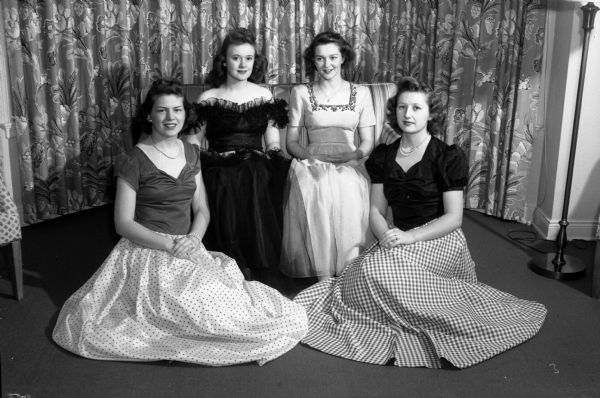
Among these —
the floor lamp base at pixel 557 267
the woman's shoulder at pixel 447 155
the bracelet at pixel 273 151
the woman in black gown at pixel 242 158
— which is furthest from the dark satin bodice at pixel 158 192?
the floor lamp base at pixel 557 267

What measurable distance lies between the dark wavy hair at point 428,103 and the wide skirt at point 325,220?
0.33 m

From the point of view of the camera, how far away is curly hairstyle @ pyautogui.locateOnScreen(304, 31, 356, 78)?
10.7 feet

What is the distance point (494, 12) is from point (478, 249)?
1258 mm

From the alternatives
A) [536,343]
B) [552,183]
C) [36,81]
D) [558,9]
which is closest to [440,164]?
[536,343]

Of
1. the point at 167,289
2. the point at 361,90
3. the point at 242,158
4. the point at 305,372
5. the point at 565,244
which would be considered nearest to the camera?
the point at 305,372

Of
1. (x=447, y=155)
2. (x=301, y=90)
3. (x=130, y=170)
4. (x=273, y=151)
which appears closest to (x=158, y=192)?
(x=130, y=170)

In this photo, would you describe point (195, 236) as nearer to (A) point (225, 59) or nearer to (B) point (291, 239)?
(B) point (291, 239)

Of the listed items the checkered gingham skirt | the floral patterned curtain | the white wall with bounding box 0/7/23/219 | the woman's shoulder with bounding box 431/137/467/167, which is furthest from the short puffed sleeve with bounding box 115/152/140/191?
the floral patterned curtain

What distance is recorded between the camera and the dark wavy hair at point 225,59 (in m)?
3.28

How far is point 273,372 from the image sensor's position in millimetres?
2393

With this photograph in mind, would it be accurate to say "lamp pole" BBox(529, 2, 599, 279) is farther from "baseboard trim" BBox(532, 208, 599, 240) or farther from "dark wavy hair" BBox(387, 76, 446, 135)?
"dark wavy hair" BBox(387, 76, 446, 135)

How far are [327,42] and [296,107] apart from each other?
1.09 feet

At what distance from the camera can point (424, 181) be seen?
2.79 m

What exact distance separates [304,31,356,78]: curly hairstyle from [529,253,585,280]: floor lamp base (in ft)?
4.15
